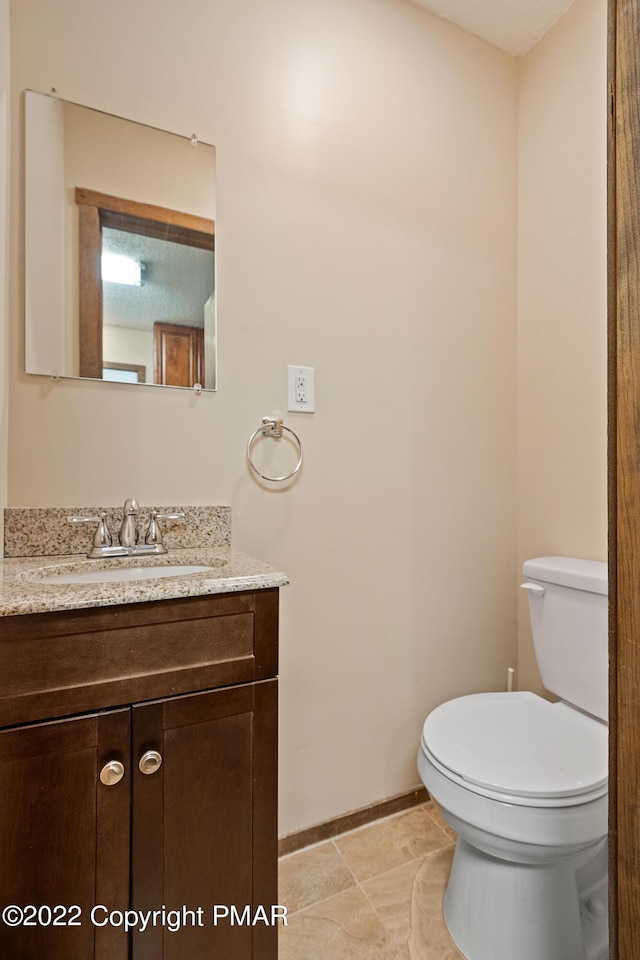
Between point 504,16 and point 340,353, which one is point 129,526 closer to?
point 340,353

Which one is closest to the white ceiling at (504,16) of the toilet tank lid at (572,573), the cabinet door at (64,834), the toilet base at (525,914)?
the toilet tank lid at (572,573)

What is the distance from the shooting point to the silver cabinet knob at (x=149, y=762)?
30.9 inches

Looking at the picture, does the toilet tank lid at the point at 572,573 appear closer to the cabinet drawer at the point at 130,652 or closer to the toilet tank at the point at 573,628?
the toilet tank at the point at 573,628

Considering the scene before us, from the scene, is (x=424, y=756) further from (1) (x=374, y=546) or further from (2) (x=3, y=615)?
(2) (x=3, y=615)

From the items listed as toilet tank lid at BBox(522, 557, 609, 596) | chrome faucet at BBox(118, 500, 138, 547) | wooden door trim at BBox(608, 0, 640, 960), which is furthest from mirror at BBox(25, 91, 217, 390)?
toilet tank lid at BBox(522, 557, 609, 596)

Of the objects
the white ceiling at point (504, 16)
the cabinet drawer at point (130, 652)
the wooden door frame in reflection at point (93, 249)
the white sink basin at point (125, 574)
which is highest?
the white ceiling at point (504, 16)

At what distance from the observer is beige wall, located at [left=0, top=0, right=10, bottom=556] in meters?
1.04

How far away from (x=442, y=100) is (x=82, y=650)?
1.95 meters

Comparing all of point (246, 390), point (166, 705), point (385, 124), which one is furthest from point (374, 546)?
point (385, 124)

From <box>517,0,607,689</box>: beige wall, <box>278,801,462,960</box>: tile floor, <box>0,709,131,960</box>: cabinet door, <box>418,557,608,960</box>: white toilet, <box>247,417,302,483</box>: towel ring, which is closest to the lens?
<box>0,709,131,960</box>: cabinet door

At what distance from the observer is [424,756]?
112 centimetres

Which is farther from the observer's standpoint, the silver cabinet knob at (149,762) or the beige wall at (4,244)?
the beige wall at (4,244)

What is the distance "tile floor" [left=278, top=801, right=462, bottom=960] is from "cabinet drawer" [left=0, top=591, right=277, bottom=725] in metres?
0.74

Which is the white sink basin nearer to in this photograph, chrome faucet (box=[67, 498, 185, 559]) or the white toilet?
chrome faucet (box=[67, 498, 185, 559])
